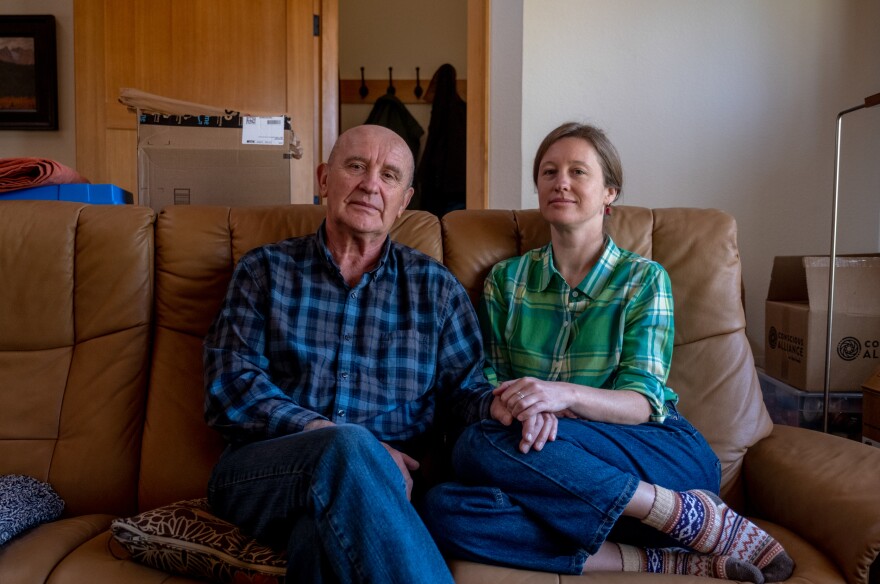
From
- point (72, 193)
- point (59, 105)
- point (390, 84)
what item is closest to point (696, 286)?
point (72, 193)

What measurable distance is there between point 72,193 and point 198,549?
122 cm

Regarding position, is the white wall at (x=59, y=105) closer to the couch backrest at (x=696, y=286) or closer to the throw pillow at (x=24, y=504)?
the throw pillow at (x=24, y=504)

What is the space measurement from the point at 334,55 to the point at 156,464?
2.32 metres

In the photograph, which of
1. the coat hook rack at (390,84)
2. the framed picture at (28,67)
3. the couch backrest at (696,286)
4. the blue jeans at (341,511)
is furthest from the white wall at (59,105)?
the blue jeans at (341,511)

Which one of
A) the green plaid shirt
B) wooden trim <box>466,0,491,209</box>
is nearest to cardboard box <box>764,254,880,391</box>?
the green plaid shirt

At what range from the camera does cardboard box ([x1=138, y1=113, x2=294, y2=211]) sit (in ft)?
6.47

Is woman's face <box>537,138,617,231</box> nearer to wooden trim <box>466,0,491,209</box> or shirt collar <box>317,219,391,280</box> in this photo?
shirt collar <box>317,219,391,280</box>

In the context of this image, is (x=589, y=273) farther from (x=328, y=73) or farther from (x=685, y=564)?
(x=328, y=73)

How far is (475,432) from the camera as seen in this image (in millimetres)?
1313

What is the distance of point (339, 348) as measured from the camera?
1413 mm

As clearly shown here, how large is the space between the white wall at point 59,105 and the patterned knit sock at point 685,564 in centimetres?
352

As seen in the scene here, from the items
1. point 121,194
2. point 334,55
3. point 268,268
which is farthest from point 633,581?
point 334,55

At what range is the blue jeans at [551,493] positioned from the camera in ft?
3.81

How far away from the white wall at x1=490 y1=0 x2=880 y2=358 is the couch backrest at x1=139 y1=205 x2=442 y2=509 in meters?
1.13
